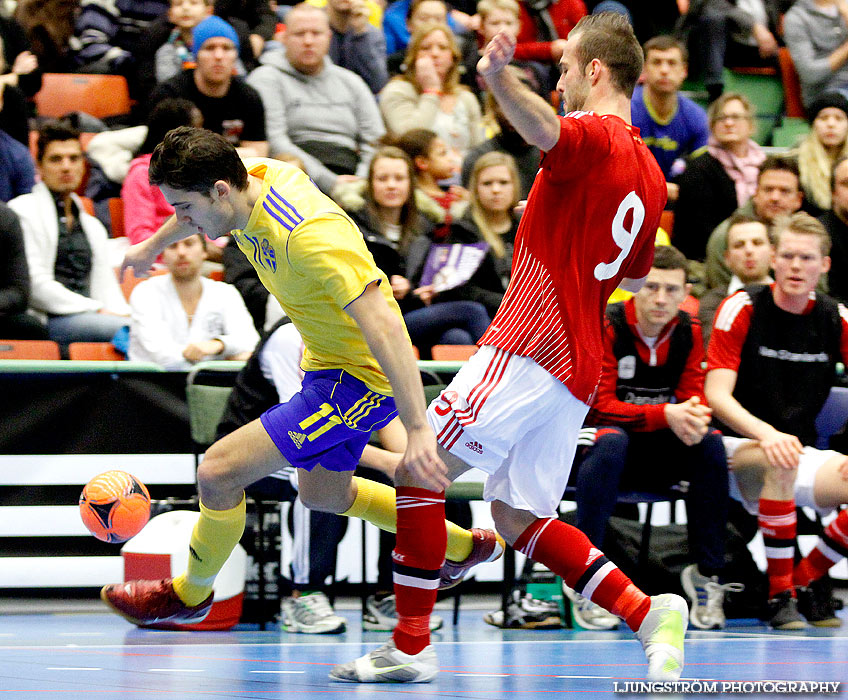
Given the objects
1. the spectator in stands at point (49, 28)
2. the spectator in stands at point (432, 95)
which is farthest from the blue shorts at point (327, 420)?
the spectator in stands at point (49, 28)

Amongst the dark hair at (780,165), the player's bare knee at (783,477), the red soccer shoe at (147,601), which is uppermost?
the dark hair at (780,165)

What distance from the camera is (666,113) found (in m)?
8.87

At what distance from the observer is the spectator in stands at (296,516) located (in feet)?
17.5

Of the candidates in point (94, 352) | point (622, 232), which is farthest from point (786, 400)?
point (94, 352)

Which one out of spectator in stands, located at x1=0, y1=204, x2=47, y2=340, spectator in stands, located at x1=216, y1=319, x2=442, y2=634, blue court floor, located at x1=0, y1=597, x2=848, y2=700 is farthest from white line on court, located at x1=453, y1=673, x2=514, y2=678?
spectator in stands, located at x1=0, y1=204, x2=47, y2=340

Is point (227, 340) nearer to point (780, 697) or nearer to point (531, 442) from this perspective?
point (531, 442)

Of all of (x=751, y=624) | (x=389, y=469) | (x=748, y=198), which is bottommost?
(x=751, y=624)

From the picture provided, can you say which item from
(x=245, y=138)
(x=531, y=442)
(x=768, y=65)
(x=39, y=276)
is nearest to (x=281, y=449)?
(x=531, y=442)

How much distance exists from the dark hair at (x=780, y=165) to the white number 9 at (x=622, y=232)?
171 inches

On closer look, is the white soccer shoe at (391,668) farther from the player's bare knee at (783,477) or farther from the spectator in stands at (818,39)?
the spectator in stands at (818,39)

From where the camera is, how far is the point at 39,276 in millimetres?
6938

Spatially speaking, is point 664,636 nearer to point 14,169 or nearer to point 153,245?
point 153,245

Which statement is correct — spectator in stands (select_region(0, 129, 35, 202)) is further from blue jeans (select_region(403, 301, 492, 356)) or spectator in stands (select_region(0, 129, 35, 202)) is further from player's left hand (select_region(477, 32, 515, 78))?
player's left hand (select_region(477, 32, 515, 78))

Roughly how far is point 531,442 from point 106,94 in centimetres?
634
